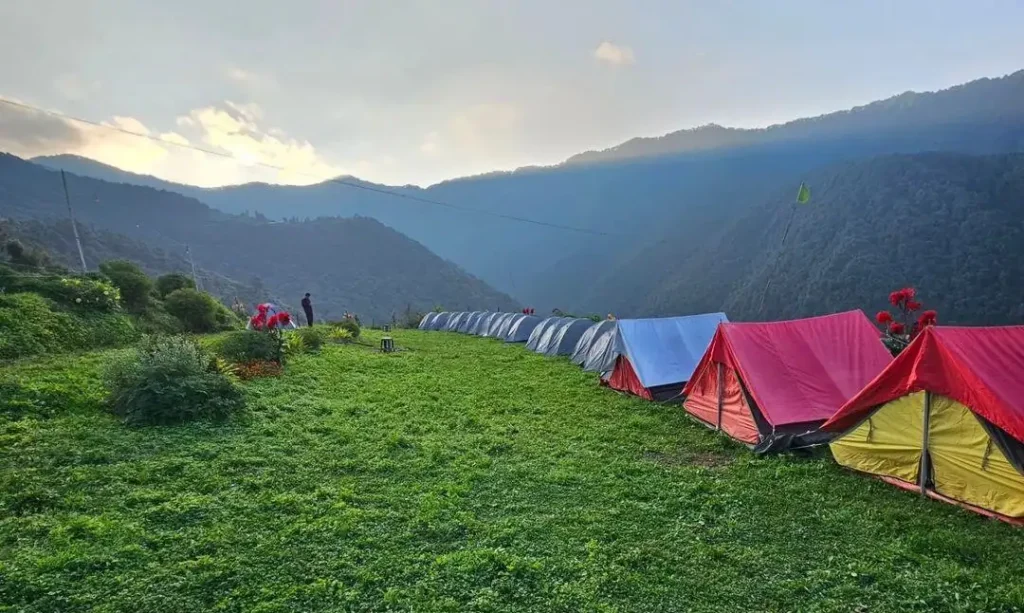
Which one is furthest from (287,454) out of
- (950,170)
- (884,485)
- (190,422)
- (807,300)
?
(950,170)

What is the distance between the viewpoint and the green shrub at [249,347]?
1403 cm

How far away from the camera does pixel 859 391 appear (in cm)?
858

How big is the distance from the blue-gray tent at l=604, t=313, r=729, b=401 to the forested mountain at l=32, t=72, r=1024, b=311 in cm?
5983

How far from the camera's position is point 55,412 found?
28.7 feet

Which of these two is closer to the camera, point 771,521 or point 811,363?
point 771,521

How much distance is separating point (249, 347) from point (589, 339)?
10.9 m

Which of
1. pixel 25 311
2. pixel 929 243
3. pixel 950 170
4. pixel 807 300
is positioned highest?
pixel 950 170

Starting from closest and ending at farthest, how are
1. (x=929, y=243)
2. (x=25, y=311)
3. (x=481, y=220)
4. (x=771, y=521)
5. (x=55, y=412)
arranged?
(x=771, y=521)
(x=55, y=412)
(x=25, y=311)
(x=929, y=243)
(x=481, y=220)

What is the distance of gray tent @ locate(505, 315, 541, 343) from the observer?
26.5m

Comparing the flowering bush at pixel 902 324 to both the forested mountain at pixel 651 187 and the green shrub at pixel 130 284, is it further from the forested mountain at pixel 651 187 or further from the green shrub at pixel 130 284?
the forested mountain at pixel 651 187

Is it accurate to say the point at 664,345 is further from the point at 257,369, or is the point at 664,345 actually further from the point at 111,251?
the point at 111,251

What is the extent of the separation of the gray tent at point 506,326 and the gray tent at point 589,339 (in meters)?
9.78

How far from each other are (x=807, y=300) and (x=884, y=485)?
55892 mm

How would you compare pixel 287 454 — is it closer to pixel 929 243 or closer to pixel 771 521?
pixel 771 521
